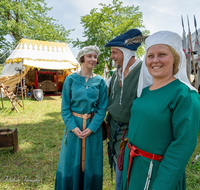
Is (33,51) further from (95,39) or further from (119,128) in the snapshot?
(119,128)

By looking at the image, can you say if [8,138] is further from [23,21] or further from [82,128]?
[23,21]

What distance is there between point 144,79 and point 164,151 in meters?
0.59

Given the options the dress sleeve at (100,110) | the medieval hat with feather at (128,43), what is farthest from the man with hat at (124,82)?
the dress sleeve at (100,110)

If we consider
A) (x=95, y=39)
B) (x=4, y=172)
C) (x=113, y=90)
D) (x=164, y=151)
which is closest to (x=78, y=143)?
(x=113, y=90)

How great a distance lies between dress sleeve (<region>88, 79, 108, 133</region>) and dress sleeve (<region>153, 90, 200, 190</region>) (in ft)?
3.21

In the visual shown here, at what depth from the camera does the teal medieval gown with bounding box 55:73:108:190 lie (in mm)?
1790

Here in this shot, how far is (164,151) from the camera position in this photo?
3.17ft

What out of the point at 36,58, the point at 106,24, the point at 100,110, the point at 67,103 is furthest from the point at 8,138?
the point at 106,24

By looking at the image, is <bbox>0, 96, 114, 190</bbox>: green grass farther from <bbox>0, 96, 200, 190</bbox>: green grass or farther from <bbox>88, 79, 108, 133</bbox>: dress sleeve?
<bbox>88, 79, 108, 133</bbox>: dress sleeve

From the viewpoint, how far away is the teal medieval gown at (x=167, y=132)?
2.78 ft

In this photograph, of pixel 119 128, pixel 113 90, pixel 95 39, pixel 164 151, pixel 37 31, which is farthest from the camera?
pixel 95 39

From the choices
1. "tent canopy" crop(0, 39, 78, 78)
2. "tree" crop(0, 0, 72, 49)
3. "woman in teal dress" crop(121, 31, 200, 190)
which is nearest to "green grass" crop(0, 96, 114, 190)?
"woman in teal dress" crop(121, 31, 200, 190)

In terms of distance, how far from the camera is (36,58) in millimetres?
10133

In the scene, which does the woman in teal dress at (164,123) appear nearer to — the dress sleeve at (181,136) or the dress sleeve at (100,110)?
the dress sleeve at (181,136)
